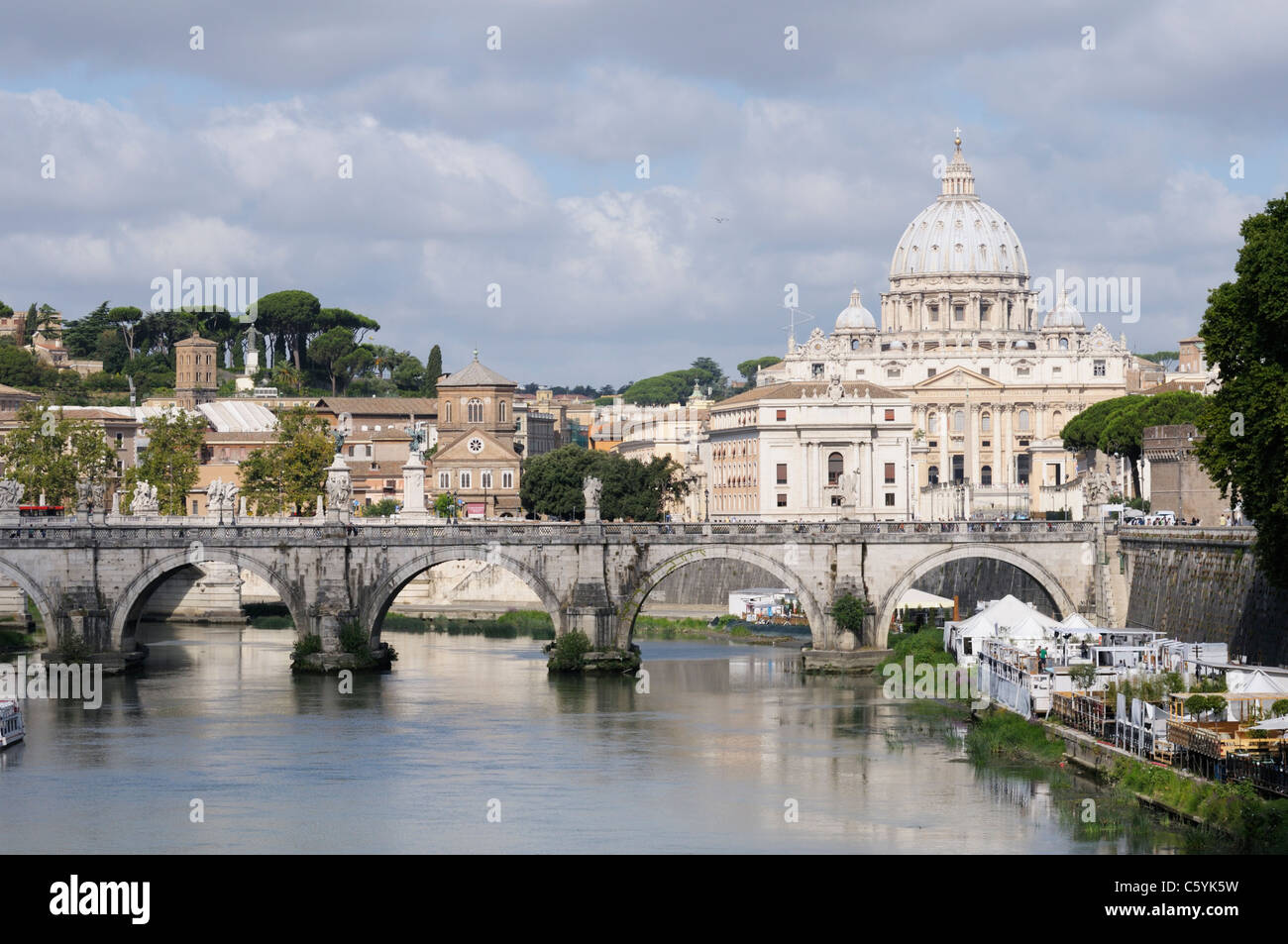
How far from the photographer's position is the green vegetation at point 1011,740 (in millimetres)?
48438

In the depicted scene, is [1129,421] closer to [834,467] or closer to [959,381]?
[834,467]

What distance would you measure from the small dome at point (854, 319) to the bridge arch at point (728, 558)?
123m

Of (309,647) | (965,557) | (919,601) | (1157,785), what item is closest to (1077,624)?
(965,557)

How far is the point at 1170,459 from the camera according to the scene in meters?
83.9

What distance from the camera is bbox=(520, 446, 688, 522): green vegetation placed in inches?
4680

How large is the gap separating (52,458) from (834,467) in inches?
1993

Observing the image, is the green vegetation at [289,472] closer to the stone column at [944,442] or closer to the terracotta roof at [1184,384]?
the terracotta roof at [1184,384]

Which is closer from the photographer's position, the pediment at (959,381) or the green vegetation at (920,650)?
the green vegetation at (920,650)

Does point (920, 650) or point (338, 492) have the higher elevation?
point (338, 492)

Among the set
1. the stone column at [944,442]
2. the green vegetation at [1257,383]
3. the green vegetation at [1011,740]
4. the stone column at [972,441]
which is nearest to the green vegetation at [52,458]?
the green vegetation at [1011,740]

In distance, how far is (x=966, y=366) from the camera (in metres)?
180

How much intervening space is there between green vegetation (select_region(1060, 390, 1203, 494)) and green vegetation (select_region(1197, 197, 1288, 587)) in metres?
50.0

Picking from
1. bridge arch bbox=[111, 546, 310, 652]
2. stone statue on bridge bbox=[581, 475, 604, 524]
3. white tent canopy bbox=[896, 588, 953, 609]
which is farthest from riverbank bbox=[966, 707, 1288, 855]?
white tent canopy bbox=[896, 588, 953, 609]

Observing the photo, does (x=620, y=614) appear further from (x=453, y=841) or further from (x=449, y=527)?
(x=453, y=841)
